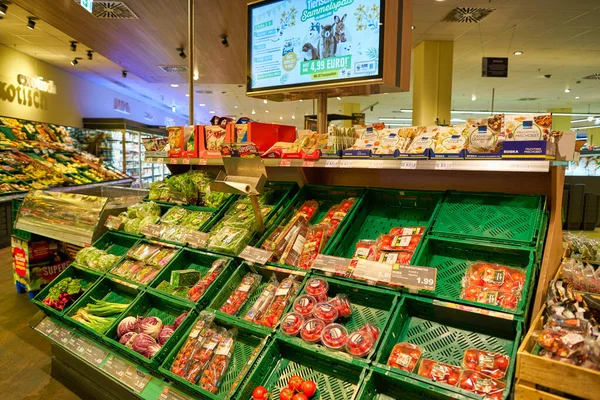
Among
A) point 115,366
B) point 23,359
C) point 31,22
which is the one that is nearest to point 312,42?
point 115,366

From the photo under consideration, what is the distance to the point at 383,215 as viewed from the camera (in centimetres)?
246

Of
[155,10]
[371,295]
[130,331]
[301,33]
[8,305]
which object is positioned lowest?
[8,305]

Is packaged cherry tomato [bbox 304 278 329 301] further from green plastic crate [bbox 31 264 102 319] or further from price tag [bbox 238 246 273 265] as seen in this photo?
green plastic crate [bbox 31 264 102 319]

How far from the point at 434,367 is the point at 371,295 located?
0.47 meters

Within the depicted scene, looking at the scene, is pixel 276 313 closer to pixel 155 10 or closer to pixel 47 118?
pixel 155 10

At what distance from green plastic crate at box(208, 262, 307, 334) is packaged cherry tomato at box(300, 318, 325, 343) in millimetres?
270

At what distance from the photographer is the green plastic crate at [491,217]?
1863mm

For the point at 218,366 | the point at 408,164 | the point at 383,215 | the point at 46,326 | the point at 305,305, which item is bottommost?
the point at 46,326

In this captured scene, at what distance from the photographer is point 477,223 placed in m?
2.00

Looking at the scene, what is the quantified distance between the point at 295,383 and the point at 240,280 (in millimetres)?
823

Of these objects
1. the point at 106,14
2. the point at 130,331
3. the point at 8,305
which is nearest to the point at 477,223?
the point at 130,331

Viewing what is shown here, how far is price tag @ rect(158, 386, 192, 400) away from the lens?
2.04 m

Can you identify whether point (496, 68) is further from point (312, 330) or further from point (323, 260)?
point (312, 330)

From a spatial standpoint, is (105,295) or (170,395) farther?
(105,295)
